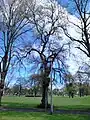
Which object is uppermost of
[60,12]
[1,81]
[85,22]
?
[60,12]

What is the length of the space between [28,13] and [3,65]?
799cm

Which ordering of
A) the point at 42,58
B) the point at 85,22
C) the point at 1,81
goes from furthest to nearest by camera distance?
the point at 42,58 < the point at 1,81 < the point at 85,22

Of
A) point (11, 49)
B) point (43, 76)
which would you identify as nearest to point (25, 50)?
point (11, 49)

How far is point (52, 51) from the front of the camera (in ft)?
141

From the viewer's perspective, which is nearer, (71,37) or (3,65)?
(71,37)

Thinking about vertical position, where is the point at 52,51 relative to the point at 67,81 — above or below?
above

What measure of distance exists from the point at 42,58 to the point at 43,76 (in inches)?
115

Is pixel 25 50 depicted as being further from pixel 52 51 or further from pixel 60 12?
pixel 60 12

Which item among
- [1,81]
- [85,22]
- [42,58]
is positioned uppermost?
[85,22]

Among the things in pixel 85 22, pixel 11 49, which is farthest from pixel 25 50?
pixel 85 22

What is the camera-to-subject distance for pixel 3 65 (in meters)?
43.4

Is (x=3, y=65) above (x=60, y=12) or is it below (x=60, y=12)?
below

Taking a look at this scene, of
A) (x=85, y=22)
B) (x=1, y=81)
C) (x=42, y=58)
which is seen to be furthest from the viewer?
(x=42, y=58)

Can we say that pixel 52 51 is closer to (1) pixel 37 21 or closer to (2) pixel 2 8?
(1) pixel 37 21
